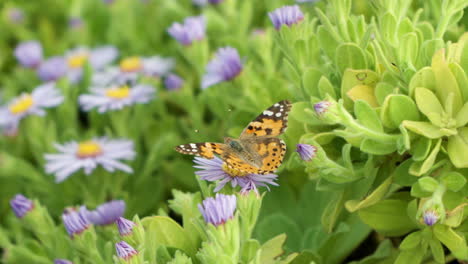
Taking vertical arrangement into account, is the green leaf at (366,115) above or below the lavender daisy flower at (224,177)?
above

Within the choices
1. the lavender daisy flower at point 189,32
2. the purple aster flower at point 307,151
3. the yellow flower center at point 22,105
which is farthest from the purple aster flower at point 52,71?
the purple aster flower at point 307,151

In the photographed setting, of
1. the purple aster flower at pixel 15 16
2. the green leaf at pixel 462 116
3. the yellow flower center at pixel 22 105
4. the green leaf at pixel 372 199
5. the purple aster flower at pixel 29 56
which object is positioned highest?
the purple aster flower at pixel 15 16

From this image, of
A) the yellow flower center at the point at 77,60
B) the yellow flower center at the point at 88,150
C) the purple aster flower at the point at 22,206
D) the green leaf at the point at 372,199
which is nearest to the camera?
the green leaf at the point at 372,199

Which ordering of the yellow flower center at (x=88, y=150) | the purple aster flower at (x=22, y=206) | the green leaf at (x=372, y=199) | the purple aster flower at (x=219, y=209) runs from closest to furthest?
the purple aster flower at (x=219, y=209) → the green leaf at (x=372, y=199) → the purple aster flower at (x=22, y=206) → the yellow flower center at (x=88, y=150)

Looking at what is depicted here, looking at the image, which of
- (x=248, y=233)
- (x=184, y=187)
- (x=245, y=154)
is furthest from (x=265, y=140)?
(x=184, y=187)

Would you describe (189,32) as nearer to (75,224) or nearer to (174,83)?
(174,83)

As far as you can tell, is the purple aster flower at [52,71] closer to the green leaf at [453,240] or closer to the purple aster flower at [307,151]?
the purple aster flower at [307,151]
